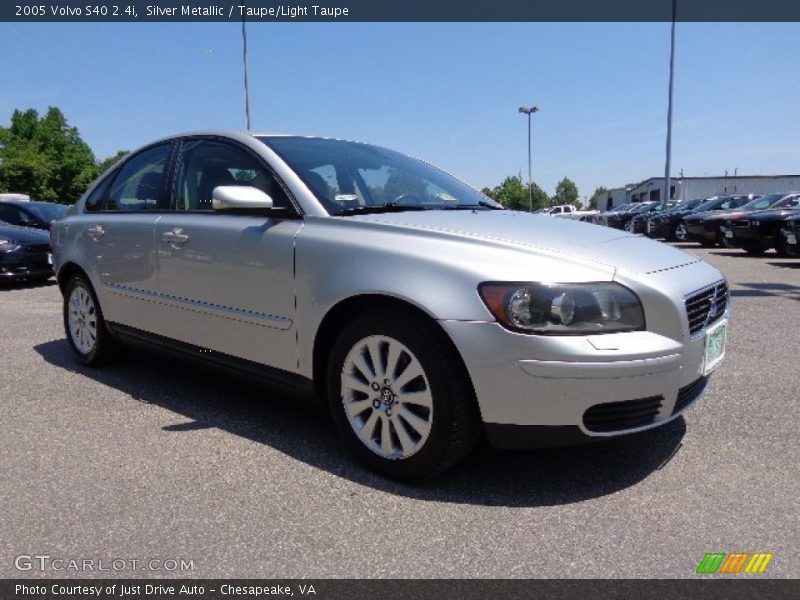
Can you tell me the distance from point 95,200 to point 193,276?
1705mm

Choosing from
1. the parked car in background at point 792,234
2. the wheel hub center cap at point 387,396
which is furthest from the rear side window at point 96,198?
the parked car in background at point 792,234

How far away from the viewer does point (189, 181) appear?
385 centimetres

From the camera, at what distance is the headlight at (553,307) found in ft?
7.95

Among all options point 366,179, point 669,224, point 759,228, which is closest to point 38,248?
point 366,179

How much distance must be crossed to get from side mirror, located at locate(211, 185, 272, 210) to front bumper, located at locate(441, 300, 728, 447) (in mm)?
1166

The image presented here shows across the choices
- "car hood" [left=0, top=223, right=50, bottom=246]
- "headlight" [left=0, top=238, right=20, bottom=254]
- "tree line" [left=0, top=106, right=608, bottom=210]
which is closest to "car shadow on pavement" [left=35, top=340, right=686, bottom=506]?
"headlight" [left=0, top=238, right=20, bottom=254]

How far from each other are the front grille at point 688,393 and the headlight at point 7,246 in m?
9.52

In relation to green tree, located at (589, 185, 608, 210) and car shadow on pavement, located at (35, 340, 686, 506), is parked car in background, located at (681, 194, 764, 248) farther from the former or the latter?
green tree, located at (589, 185, 608, 210)

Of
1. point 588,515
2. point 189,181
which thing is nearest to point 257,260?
point 189,181

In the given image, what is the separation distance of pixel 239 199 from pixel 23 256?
7905 millimetres

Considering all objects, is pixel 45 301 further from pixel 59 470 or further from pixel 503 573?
pixel 503 573

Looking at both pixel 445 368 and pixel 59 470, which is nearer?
pixel 445 368

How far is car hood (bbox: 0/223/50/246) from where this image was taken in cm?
953

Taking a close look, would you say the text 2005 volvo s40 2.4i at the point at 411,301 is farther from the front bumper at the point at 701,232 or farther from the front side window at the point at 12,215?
the front bumper at the point at 701,232
